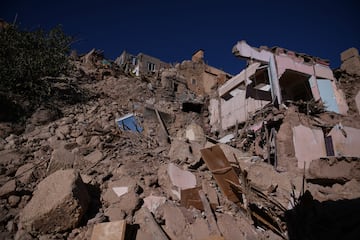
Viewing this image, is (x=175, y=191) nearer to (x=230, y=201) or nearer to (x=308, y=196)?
(x=230, y=201)

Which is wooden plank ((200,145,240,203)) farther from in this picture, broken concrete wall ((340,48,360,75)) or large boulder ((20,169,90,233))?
broken concrete wall ((340,48,360,75))

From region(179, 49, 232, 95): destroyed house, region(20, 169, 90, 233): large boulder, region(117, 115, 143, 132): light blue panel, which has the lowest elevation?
region(20, 169, 90, 233): large boulder

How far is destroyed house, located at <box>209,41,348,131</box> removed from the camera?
10.1 meters

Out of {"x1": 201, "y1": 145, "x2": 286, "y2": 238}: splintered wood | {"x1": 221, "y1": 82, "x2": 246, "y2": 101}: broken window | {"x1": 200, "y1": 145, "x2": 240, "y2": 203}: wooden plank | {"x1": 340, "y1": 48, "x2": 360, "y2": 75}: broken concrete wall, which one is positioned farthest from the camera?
{"x1": 221, "y1": 82, "x2": 246, "y2": 101}: broken window

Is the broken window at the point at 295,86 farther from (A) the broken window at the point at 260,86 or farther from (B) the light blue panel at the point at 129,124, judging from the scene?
(B) the light blue panel at the point at 129,124

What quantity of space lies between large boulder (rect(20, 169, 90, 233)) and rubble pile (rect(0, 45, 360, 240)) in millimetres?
17

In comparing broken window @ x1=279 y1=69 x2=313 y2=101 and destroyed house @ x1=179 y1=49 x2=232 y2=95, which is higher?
destroyed house @ x1=179 y1=49 x2=232 y2=95

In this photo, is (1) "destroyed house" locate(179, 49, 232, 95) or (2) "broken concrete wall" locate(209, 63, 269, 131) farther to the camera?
(1) "destroyed house" locate(179, 49, 232, 95)

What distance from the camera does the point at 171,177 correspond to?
5.42 metres

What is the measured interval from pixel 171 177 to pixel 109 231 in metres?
2.21

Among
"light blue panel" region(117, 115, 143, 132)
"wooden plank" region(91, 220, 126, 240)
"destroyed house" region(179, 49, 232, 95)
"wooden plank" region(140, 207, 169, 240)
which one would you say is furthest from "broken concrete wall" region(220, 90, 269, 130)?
"destroyed house" region(179, 49, 232, 95)

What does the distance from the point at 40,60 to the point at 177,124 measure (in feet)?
23.2

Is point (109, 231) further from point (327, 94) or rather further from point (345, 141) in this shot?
point (327, 94)

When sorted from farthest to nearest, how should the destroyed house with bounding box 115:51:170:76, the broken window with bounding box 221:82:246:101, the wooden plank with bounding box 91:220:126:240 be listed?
1. the destroyed house with bounding box 115:51:170:76
2. the broken window with bounding box 221:82:246:101
3. the wooden plank with bounding box 91:220:126:240
